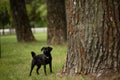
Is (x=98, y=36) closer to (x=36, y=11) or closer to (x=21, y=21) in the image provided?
(x=21, y=21)

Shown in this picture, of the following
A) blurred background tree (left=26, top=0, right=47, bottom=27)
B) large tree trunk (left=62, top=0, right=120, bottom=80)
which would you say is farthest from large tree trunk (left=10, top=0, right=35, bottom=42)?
blurred background tree (left=26, top=0, right=47, bottom=27)

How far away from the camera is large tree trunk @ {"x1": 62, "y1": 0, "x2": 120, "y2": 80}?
30.7ft

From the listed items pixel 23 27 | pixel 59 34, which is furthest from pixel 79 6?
pixel 23 27

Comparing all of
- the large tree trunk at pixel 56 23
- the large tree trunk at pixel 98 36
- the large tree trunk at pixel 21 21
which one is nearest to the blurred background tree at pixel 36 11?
the large tree trunk at pixel 21 21

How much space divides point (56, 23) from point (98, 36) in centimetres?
1295

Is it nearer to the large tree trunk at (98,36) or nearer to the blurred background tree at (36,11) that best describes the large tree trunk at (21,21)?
the large tree trunk at (98,36)

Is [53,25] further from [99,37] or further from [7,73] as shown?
[99,37]

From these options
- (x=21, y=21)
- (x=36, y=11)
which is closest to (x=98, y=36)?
(x=21, y=21)

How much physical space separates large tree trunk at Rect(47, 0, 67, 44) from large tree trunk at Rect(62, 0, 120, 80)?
12.5m

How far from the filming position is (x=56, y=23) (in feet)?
73.0

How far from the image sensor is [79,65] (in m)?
9.67

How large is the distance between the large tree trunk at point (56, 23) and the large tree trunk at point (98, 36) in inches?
491

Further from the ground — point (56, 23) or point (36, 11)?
point (56, 23)

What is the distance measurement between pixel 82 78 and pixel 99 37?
44.5 inches
